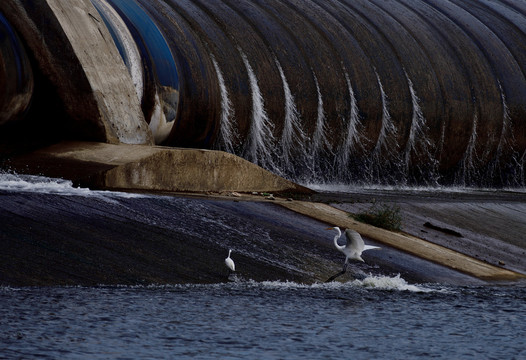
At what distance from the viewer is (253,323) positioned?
784 centimetres

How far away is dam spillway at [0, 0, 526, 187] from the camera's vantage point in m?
13.8

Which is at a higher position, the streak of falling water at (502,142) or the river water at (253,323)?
the streak of falling water at (502,142)

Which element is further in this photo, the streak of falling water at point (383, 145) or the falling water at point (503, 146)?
the falling water at point (503, 146)

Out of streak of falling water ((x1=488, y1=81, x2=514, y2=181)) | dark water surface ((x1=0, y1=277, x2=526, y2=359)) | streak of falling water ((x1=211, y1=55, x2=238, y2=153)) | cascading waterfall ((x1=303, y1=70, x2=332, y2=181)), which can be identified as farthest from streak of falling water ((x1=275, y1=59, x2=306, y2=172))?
dark water surface ((x1=0, y1=277, x2=526, y2=359))

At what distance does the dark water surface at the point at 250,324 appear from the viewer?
22.8ft

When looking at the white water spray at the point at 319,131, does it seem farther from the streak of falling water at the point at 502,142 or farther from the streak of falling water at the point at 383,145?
the streak of falling water at the point at 502,142

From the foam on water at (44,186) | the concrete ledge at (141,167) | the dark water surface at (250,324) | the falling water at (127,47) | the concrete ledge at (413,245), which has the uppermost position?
the falling water at (127,47)

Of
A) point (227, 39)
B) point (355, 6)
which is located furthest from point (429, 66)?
point (227, 39)

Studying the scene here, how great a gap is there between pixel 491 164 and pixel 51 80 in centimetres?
1281

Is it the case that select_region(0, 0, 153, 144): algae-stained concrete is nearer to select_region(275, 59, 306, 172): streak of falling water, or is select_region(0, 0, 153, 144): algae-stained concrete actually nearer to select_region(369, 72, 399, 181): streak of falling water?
select_region(275, 59, 306, 172): streak of falling water

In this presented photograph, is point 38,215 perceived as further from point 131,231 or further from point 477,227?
point 477,227

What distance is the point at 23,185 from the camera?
11367 millimetres

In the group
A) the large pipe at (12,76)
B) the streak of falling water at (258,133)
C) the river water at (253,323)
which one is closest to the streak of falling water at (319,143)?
the streak of falling water at (258,133)

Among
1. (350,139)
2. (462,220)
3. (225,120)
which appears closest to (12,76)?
(225,120)
